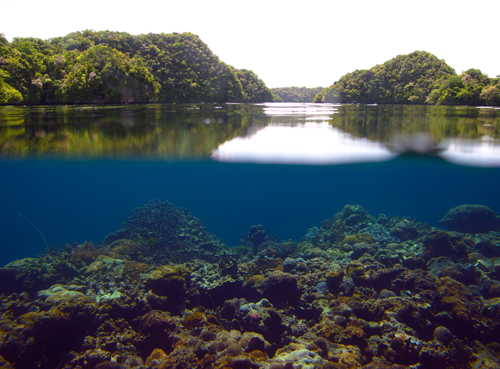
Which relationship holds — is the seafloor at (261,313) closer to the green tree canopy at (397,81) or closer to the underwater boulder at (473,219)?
the underwater boulder at (473,219)

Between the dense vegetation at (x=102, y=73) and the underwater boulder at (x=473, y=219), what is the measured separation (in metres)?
19.3

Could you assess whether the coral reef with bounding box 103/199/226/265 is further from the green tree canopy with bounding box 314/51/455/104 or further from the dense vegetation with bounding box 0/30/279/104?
the green tree canopy with bounding box 314/51/455/104

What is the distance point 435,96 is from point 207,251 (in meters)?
25.8

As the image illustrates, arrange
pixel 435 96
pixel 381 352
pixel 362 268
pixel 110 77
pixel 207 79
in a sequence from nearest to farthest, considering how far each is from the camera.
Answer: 1. pixel 381 352
2. pixel 362 268
3. pixel 110 77
4. pixel 435 96
5. pixel 207 79

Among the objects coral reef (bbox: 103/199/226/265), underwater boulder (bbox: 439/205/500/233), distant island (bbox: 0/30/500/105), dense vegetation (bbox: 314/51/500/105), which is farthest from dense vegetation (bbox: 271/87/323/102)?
coral reef (bbox: 103/199/226/265)

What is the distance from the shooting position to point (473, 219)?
1324 cm

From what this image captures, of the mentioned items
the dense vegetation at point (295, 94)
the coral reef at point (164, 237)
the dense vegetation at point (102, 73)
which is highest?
the dense vegetation at point (295, 94)

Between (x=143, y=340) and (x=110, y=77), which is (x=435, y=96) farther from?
(x=143, y=340)

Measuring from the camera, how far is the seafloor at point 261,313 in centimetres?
467

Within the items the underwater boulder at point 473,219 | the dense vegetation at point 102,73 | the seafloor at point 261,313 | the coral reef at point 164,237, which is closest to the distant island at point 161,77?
the dense vegetation at point 102,73

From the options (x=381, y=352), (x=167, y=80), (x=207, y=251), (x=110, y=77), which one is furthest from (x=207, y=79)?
(x=381, y=352)

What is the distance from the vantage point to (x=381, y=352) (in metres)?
4.95

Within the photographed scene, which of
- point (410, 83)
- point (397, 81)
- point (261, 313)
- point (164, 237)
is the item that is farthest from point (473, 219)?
point (397, 81)

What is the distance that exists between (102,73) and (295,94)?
52672 millimetres
